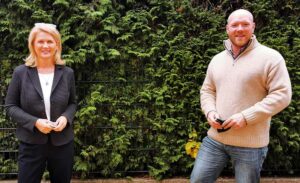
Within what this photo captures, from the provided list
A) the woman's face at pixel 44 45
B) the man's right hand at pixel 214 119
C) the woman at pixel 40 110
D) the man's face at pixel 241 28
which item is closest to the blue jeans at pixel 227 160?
the man's right hand at pixel 214 119

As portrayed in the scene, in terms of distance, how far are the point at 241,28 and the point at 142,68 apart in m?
1.98

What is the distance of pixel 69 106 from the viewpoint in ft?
9.95

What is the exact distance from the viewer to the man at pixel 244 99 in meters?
2.62

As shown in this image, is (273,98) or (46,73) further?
(46,73)

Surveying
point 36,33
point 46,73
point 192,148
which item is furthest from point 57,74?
point 192,148

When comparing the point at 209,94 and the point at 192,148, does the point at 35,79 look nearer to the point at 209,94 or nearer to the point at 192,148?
the point at 209,94

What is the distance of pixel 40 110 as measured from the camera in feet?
9.20

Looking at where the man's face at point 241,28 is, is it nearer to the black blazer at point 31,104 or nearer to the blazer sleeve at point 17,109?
the black blazer at point 31,104

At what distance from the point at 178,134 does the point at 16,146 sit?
2222 mm

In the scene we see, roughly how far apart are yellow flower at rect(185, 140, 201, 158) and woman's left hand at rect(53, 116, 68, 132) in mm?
2024

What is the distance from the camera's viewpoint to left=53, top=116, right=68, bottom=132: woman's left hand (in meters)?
2.78

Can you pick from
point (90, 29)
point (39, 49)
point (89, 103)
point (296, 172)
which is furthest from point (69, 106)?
point (296, 172)

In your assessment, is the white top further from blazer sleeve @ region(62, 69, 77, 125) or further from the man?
the man

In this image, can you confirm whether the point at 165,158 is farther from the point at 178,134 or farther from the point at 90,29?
the point at 90,29
